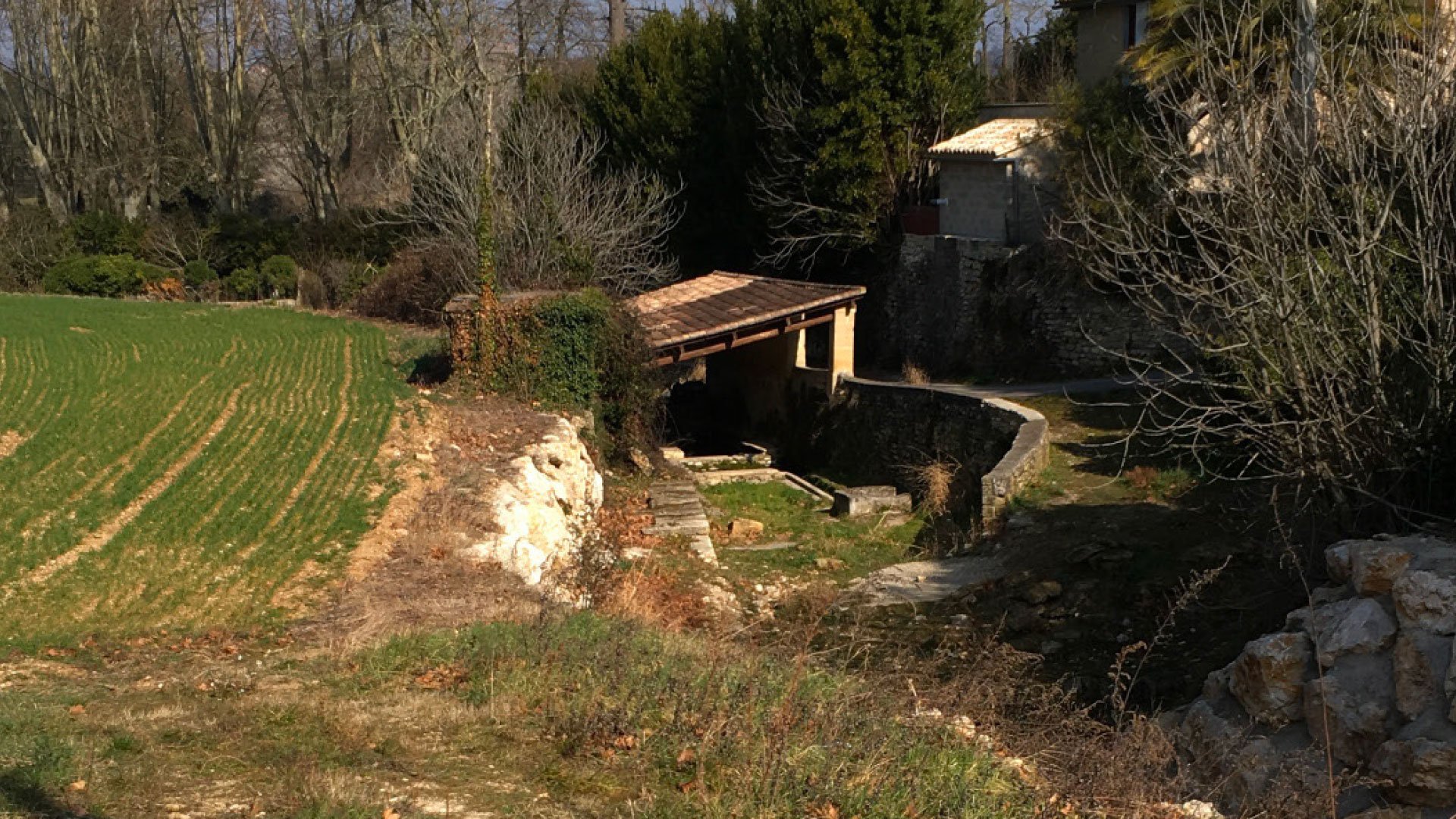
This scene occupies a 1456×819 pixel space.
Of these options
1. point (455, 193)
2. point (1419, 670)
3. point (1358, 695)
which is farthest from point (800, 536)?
point (455, 193)

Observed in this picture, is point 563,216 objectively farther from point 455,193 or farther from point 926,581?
point 926,581

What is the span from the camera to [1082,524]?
19.0 metres

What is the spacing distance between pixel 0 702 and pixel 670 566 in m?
10.1

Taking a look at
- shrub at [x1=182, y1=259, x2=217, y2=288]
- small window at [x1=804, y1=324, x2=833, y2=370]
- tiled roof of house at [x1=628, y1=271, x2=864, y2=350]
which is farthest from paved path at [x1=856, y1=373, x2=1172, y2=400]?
shrub at [x1=182, y1=259, x2=217, y2=288]

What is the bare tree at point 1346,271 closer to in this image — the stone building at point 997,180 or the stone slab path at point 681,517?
the stone slab path at point 681,517

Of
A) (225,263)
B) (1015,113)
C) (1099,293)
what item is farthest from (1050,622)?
(225,263)

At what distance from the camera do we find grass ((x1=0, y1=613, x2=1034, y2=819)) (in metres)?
6.84

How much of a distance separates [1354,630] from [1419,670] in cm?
64

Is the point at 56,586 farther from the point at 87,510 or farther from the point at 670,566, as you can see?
the point at 670,566

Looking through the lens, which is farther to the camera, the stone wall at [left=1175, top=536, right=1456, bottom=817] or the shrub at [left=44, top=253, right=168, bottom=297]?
the shrub at [left=44, top=253, right=168, bottom=297]

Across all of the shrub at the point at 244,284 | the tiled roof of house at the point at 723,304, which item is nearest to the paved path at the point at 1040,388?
the tiled roof of house at the point at 723,304

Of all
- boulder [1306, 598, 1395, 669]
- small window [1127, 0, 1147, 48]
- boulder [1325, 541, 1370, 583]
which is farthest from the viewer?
small window [1127, 0, 1147, 48]

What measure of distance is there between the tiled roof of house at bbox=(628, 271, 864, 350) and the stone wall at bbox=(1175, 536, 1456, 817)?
51.4 ft

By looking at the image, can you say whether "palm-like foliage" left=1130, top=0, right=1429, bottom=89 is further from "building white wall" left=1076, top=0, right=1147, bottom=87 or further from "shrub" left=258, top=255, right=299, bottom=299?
"shrub" left=258, top=255, right=299, bottom=299
